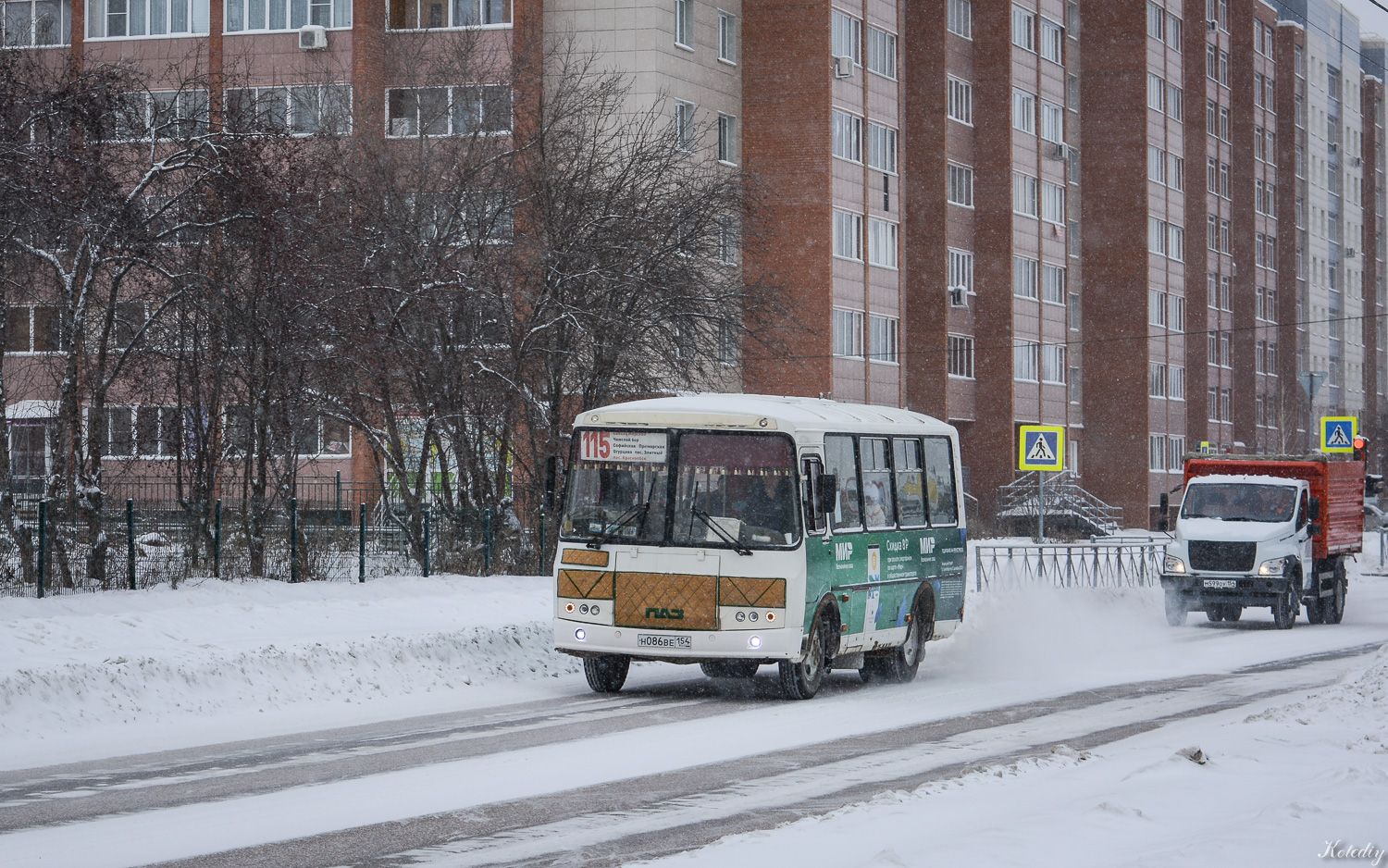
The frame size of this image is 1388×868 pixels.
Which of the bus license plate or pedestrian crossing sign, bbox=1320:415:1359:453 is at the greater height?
pedestrian crossing sign, bbox=1320:415:1359:453

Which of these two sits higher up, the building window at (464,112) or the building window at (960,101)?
the building window at (960,101)

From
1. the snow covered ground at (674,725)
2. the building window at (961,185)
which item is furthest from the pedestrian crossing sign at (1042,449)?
the building window at (961,185)

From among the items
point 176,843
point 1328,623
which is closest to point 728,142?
point 1328,623

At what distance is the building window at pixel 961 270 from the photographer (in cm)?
6494

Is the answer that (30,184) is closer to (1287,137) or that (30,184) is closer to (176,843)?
(176,843)

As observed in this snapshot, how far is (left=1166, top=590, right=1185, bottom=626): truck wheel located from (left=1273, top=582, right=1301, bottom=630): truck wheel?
1460 millimetres

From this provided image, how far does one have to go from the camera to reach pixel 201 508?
21344mm

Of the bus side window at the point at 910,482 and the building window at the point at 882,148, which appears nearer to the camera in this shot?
the bus side window at the point at 910,482

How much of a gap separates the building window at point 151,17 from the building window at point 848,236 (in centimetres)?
1820

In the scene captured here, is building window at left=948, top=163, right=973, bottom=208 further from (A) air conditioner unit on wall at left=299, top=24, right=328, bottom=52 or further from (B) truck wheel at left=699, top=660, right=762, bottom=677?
(B) truck wheel at left=699, top=660, right=762, bottom=677

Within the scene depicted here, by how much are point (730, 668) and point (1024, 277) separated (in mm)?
52908

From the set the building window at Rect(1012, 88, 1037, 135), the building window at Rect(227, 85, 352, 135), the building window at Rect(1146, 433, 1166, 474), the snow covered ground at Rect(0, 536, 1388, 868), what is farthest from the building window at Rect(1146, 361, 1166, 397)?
the snow covered ground at Rect(0, 536, 1388, 868)

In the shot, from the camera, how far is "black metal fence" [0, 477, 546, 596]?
19.2 metres

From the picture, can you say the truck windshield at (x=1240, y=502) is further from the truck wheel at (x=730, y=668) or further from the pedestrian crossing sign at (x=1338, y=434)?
the truck wheel at (x=730, y=668)
